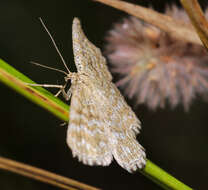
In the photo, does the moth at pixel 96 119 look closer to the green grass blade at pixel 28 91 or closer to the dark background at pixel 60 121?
the green grass blade at pixel 28 91

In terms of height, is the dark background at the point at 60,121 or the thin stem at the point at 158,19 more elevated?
the thin stem at the point at 158,19

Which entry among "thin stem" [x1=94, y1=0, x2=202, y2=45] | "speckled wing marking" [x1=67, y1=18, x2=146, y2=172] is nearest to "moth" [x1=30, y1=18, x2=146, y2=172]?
"speckled wing marking" [x1=67, y1=18, x2=146, y2=172]

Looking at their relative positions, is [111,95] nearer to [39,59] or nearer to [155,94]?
[155,94]

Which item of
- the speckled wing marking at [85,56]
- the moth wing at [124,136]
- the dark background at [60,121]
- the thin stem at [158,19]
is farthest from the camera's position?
the dark background at [60,121]

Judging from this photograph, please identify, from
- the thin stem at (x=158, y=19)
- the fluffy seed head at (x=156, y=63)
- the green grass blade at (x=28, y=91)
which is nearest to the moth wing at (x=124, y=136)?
the green grass blade at (x=28, y=91)

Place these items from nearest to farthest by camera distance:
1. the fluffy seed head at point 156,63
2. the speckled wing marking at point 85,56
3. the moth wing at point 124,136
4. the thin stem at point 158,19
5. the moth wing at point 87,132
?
1. the moth wing at point 87,132
2. the moth wing at point 124,136
3. the speckled wing marking at point 85,56
4. the thin stem at point 158,19
5. the fluffy seed head at point 156,63

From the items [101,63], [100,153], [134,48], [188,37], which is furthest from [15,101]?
[100,153]
